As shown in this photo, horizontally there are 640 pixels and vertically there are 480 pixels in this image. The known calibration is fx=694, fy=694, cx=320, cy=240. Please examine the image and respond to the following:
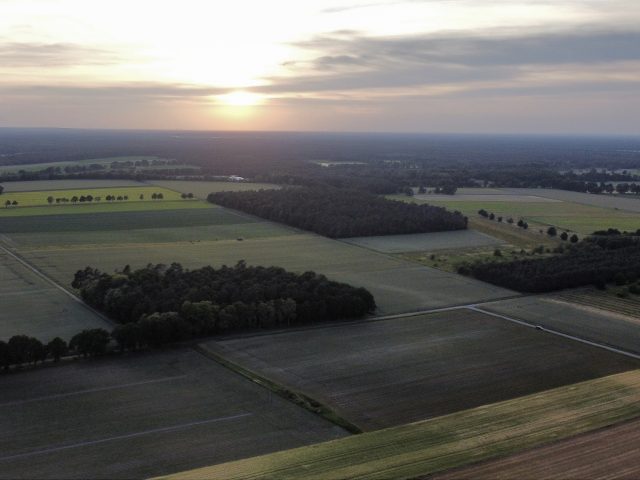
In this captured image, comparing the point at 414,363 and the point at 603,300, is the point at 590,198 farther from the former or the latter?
the point at 414,363

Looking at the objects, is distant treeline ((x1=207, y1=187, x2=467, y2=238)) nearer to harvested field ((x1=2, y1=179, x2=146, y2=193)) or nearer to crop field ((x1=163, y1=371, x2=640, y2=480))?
harvested field ((x1=2, y1=179, x2=146, y2=193))

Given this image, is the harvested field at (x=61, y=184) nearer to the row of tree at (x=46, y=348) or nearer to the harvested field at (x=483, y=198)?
the harvested field at (x=483, y=198)

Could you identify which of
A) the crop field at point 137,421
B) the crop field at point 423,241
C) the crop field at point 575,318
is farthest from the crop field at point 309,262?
the crop field at point 137,421

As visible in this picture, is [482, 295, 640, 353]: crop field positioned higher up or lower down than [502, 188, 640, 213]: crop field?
lower down

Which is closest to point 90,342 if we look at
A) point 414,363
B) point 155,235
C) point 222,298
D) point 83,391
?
point 83,391

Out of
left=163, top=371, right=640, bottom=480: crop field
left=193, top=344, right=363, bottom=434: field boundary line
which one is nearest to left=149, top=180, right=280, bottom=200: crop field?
left=193, top=344, right=363, bottom=434: field boundary line

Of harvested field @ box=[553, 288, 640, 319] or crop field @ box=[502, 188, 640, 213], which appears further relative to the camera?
crop field @ box=[502, 188, 640, 213]
